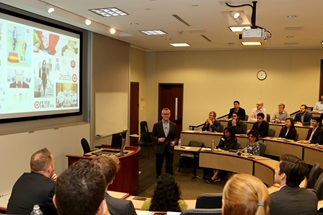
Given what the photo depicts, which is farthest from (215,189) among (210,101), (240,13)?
(210,101)

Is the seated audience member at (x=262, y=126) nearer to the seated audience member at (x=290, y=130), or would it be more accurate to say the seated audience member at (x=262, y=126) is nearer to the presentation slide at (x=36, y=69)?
the seated audience member at (x=290, y=130)

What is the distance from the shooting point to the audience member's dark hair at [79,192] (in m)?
1.10

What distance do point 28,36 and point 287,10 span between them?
16.1 ft

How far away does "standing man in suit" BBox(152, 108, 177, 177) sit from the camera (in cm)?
621

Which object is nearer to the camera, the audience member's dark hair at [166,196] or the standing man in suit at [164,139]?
the audience member's dark hair at [166,196]

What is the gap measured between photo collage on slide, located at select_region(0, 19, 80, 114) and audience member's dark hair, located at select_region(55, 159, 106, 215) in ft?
15.8

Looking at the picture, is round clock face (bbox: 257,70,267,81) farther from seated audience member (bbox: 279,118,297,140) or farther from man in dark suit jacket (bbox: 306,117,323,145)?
man in dark suit jacket (bbox: 306,117,323,145)

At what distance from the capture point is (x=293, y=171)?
287cm

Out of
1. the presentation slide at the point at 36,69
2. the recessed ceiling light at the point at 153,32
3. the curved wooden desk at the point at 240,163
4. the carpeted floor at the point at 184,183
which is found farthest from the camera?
the recessed ceiling light at the point at 153,32

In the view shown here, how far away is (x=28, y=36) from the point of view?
578 cm

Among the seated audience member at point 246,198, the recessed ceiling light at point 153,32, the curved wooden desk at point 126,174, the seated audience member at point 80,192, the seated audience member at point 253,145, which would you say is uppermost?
the recessed ceiling light at point 153,32

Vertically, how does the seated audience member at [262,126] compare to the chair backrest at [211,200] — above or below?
above

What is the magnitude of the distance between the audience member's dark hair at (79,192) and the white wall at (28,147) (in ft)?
15.2

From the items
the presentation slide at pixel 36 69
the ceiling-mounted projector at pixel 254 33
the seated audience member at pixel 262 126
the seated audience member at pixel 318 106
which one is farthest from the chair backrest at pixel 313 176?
the seated audience member at pixel 318 106
